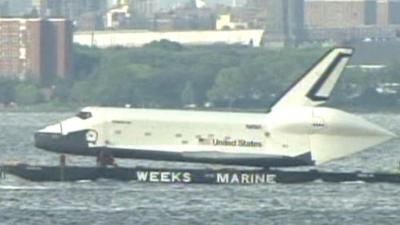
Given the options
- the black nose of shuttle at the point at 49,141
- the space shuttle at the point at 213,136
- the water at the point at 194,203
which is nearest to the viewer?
the water at the point at 194,203

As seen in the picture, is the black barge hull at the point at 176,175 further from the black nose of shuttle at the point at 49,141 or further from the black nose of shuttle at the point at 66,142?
the black nose of shuttle at the point at 49,141

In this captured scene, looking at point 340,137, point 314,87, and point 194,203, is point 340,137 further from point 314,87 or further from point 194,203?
point 194,203

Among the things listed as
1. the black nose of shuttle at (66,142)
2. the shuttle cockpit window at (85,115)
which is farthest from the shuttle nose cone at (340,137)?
the black nose of shuttle at (66,142)

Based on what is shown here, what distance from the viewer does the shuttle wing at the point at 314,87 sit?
362 ft

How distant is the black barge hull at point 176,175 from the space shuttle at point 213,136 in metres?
5.65

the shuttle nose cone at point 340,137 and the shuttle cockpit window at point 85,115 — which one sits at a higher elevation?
the shuttle cockpit window at point 85,115

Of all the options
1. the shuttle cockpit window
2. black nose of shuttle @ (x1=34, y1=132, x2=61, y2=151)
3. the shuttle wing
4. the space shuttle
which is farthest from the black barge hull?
the shuttle wing

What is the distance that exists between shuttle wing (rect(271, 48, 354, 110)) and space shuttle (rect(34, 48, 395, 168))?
0.35 meters

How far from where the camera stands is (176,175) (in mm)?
101375

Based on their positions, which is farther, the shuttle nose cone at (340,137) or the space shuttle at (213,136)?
the shuttle nose cone at (340,137)

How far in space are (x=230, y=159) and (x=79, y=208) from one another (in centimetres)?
1826

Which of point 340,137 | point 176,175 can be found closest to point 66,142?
point 176,175

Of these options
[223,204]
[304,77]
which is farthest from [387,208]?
[304,77]

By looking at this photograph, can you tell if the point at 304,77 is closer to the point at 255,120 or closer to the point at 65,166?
the point at 255,120
